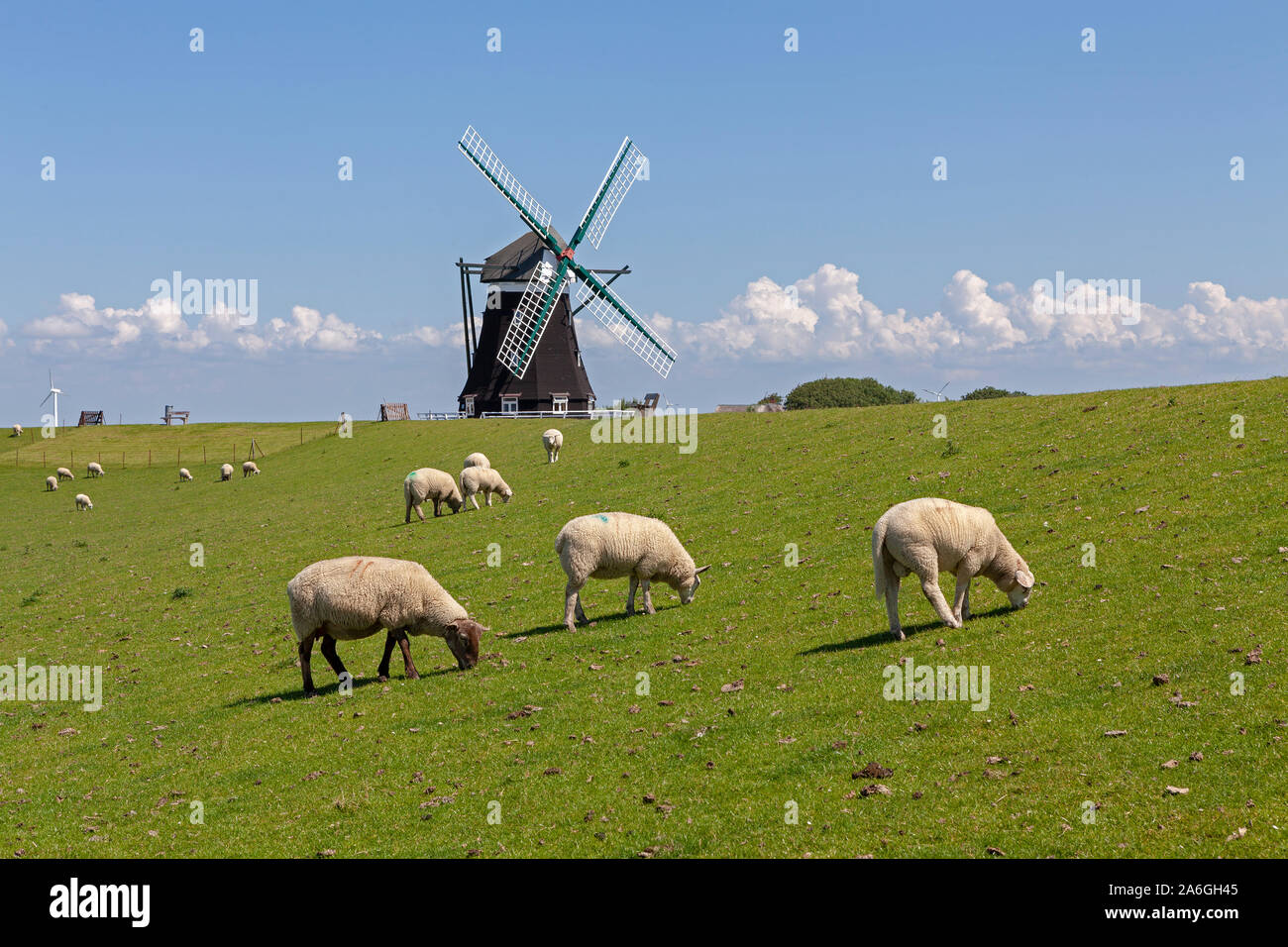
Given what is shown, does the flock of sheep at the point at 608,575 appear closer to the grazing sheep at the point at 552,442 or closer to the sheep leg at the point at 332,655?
the sheep leg at the point at 332,655

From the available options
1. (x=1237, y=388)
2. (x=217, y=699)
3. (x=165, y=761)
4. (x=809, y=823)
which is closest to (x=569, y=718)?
(x=809, y=823)

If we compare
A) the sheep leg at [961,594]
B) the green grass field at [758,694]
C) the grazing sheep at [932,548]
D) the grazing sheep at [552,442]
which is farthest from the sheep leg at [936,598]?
the grazing sheep at [552,442]

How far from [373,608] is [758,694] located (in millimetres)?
7276

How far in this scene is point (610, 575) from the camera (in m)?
20.9

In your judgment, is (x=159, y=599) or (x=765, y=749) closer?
(x=765, y=749)

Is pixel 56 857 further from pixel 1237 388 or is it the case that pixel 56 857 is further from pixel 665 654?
pixel 1237 388

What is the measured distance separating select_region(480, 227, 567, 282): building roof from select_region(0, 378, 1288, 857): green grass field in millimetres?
49883

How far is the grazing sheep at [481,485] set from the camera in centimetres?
3950

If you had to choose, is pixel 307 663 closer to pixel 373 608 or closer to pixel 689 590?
pixel 373 608

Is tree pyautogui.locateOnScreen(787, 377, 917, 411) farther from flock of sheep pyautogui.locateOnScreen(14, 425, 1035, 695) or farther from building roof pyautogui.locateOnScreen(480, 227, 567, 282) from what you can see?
flock of sheep pyautogui.locateOnScreen(14, 425, 1035, 695)

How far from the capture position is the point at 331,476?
61344 mm

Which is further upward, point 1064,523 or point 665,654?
point 1064,523

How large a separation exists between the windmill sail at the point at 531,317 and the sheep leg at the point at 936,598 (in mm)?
64516

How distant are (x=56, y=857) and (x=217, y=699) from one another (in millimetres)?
7266
